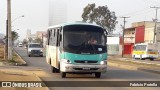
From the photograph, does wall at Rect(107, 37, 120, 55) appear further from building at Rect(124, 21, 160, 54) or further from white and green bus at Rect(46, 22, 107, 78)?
white and green bus at Rect(46, 22, 107, 78)

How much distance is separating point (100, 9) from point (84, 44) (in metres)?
78.1

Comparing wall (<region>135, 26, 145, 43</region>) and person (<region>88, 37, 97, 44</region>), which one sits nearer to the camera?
person (<region>88, 37, 97, 44</region>)

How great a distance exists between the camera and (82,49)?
21.5 m

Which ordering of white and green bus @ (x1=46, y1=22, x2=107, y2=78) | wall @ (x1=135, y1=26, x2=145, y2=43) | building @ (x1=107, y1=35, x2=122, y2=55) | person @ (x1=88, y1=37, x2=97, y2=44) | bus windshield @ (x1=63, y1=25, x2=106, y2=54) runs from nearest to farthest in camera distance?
white and green bus @ (x1=46, y1=22, x2=107, y2=78) → bus windshield @ (x1=63, y1=25, x2=106, y2=54) → person @ (x1=88, y1=37, x2=97, y2=44) → wall @ (x1=135, y1=26, x2=145, y2=43) → building @ (x1=107, y1=35, x2=122, y2=55)

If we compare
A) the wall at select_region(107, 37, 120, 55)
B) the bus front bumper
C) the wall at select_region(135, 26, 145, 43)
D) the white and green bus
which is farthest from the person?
the wall at select_region(135, 26, 145, 43)

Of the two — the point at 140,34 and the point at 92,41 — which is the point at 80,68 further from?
the point at 140,34

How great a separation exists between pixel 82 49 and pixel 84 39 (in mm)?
581

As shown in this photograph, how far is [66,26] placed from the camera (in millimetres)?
22172

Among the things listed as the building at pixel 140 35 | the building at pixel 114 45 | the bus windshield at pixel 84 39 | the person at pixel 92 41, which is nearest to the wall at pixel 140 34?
the building at pixel 140 35

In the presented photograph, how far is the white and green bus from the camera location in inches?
838

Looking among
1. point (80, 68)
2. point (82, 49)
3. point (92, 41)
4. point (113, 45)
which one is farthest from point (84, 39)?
point (113, 45)

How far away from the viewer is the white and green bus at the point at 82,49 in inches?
838

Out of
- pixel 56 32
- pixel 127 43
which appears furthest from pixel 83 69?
pixel 127 43

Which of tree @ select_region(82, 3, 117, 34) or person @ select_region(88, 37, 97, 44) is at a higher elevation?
tree @ select_region(82, 3, 117, 34)
